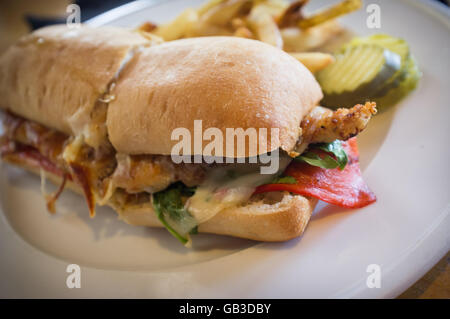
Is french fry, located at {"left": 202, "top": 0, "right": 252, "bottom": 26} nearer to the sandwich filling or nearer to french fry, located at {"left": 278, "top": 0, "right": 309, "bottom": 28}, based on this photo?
french fry, located at {"left": 278, "top": 0, "right": 309, "bottom": 28}

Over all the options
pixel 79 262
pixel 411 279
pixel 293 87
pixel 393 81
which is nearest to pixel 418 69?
pixel 393 81

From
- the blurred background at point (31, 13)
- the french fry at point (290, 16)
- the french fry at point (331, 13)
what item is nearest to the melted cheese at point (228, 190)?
the french fry at point (331, 13)

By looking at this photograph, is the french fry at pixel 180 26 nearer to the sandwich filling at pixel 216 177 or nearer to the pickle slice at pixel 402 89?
the sandwich filling at pixel 216 177

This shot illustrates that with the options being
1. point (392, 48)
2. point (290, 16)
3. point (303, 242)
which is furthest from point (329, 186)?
point (290, 16)

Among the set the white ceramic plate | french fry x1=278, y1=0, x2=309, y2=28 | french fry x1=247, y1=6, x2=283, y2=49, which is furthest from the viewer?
french fry x1=278, y1=0, x2=309, y2=28

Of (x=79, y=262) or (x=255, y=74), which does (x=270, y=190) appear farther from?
(x=79, y=262)

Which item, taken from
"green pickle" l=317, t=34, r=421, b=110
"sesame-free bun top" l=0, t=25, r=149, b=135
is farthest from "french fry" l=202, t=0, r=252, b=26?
"green pickle" l=317, t=34, r=421, b=110
